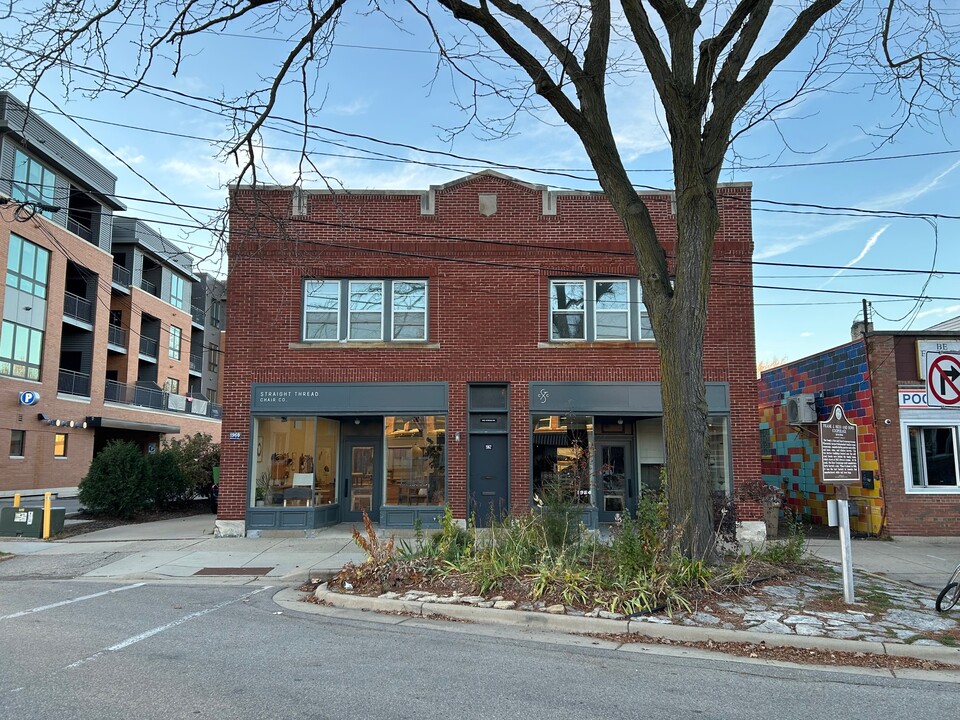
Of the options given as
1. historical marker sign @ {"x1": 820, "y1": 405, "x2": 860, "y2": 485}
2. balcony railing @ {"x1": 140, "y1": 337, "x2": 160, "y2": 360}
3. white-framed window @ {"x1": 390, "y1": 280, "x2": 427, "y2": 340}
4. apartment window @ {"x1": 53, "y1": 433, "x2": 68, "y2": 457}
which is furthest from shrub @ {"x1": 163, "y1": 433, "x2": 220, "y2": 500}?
balcony railing @ {"x1": 140, "y1": 337, "x2": 160, "y2": 360}

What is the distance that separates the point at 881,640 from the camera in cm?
670

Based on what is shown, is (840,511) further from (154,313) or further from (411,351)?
(154,313)

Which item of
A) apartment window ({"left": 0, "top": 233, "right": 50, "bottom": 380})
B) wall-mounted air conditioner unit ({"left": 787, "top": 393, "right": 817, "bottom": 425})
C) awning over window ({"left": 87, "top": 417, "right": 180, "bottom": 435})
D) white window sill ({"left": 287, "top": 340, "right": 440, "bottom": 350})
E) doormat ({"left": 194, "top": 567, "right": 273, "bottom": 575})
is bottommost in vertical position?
doormat ({"left": 194, "top": 567, "right": 273, "bottom": 575})

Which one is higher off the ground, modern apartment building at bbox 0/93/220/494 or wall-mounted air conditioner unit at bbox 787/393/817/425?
modern apartment building at bbox 0/93/220/494

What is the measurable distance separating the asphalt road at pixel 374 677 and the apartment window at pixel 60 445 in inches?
1215

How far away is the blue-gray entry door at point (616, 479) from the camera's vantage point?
1655 centimetres

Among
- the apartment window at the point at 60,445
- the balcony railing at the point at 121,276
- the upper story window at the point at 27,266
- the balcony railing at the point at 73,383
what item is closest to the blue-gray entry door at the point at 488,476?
the upper story window at the point at 27,266

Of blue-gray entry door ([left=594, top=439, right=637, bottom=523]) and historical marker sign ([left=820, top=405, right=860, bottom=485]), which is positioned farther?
blue-gray entry door ([left=594, top=439, right=637, bottom=523])

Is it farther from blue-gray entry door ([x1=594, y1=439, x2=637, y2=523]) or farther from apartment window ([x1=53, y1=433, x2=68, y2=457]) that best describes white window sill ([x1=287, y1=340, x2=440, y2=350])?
apartment window ([x1=53, y1=433, x2=68, y2=457])

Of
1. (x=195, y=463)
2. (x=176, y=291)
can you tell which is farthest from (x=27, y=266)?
(x=195, y=463)

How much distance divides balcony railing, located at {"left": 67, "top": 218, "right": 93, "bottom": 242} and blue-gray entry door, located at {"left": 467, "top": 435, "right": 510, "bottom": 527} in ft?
101

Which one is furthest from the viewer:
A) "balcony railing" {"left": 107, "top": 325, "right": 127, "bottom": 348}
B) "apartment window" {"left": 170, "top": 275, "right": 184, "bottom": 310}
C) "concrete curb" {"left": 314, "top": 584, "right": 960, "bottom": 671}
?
"apartment window" {"left": 170, "top": 275, "right": 184, "bottom": 310}

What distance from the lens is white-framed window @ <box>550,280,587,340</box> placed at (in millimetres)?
15922

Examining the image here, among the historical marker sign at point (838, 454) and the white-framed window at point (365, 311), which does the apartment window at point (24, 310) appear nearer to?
the white-framed window at point (365, 311)
